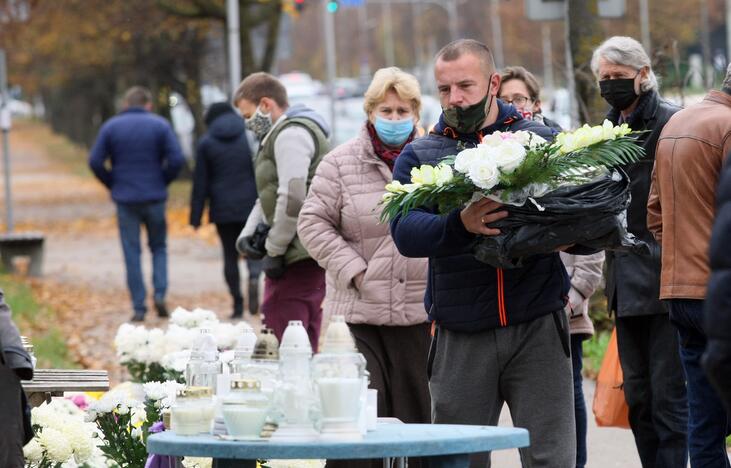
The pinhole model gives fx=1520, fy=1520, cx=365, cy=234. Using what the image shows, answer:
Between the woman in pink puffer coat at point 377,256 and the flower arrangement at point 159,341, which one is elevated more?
the woman in pink puffer coat at point 377,256

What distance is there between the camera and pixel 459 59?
214 inches

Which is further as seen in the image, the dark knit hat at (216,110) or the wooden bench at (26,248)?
the wooden bench at (26,248)

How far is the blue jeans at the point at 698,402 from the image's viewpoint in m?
5.87

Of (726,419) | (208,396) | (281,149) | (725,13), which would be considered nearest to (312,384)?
(208,396)

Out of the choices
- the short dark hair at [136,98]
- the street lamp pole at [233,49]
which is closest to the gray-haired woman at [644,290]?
the short dark hair at [136,98]

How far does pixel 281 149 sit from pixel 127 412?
2334 millimetres

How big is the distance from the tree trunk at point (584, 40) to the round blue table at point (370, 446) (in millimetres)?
7630

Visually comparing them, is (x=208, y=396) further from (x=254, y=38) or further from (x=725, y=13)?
(x=725, y=13)

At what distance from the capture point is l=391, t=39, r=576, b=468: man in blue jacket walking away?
5.40 metres

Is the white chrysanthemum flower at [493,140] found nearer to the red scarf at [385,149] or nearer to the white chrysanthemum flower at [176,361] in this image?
the red scarf at [385,149]

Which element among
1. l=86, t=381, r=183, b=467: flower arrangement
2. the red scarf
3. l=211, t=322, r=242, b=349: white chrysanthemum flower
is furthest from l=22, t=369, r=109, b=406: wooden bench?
the red scarf

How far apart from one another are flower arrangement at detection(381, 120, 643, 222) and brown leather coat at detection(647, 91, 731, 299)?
2.40 feet

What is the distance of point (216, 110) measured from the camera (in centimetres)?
1451

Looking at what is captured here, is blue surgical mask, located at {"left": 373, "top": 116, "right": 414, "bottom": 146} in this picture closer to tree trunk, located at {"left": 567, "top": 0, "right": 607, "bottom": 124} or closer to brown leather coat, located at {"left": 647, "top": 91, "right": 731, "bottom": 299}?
brown leather coat, located at {"left": 647, "top": 91, "right": 731, "bottom": 299}
